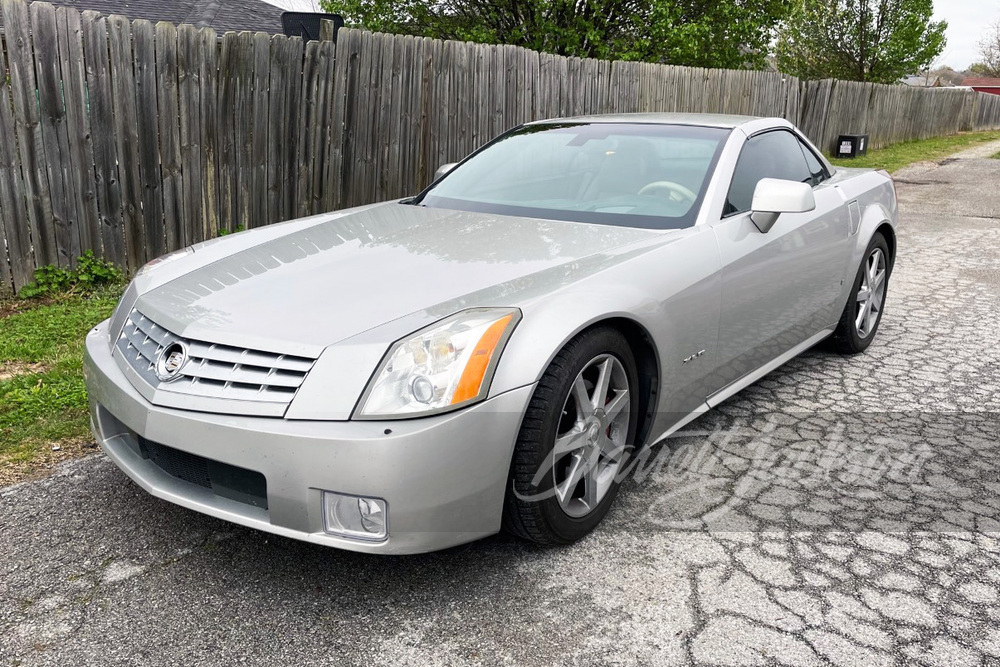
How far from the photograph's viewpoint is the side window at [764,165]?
3.72 meters

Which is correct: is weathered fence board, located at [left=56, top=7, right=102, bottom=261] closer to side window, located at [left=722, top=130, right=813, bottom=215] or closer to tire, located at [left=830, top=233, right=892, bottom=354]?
side window, located at [left=722, top=130, right=813, bottom=215]

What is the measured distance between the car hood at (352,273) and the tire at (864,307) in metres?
2.01

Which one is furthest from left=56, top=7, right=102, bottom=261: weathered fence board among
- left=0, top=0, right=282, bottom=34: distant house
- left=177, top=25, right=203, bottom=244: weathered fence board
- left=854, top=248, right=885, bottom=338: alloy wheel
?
left=0, top=0, right=282, bottom=34: distant house

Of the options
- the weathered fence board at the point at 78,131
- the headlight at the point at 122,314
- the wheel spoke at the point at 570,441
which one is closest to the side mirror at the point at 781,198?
the wheel spoke at the point at 570,441

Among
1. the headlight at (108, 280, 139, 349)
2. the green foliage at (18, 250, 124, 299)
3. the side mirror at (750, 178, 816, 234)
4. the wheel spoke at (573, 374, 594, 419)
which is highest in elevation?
the side mirror at (750, 178, 816, 234)

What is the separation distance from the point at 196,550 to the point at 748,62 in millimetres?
19592

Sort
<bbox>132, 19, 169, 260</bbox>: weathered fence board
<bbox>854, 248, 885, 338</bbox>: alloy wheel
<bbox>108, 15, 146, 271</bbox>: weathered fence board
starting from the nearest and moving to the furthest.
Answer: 1. <bbox>854, 248, 885, 338</bbox>: alloy wheel
2. <bbox>108, 15, 146, 271</bbox>: weathered fence board
3. <bbox>132, 19, 169, 260</bbox>: weathered fence board

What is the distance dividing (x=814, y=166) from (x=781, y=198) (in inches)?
57.0

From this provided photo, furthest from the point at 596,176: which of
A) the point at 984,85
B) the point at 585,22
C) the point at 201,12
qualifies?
the point at 984,85

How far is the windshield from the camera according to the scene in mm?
Answer: 3561

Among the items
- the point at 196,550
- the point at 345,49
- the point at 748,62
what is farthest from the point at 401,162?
the point at 748,62

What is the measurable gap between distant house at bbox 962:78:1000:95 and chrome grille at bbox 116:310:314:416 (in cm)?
9131

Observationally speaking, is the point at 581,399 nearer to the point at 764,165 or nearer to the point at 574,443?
the point at 574,443

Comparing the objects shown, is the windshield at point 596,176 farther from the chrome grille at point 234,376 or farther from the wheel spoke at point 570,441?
the chrome grille at point 234,376
